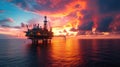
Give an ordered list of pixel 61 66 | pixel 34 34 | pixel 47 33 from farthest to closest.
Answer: pixel 47 33, pixel 34 34, pixel 61 66

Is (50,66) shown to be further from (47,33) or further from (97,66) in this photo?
(47,33)

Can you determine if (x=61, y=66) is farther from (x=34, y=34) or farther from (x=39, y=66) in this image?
(x=34, y=34)

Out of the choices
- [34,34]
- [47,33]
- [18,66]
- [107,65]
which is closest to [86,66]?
[107,65]

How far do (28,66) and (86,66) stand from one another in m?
19.3

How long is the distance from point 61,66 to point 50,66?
3707 millimetres

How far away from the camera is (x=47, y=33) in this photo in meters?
189

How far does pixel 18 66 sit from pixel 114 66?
104 ft

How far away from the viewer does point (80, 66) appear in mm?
46219

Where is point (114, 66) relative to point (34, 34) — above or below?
below

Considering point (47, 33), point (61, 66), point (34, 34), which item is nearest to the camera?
point (61, 66)

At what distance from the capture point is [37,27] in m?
179

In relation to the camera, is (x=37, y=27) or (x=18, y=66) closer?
(x=18, y=66)

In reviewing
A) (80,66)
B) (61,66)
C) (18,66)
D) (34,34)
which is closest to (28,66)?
(18,66)

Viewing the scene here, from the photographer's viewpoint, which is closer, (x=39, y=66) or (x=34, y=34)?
(x=39, y=66)
